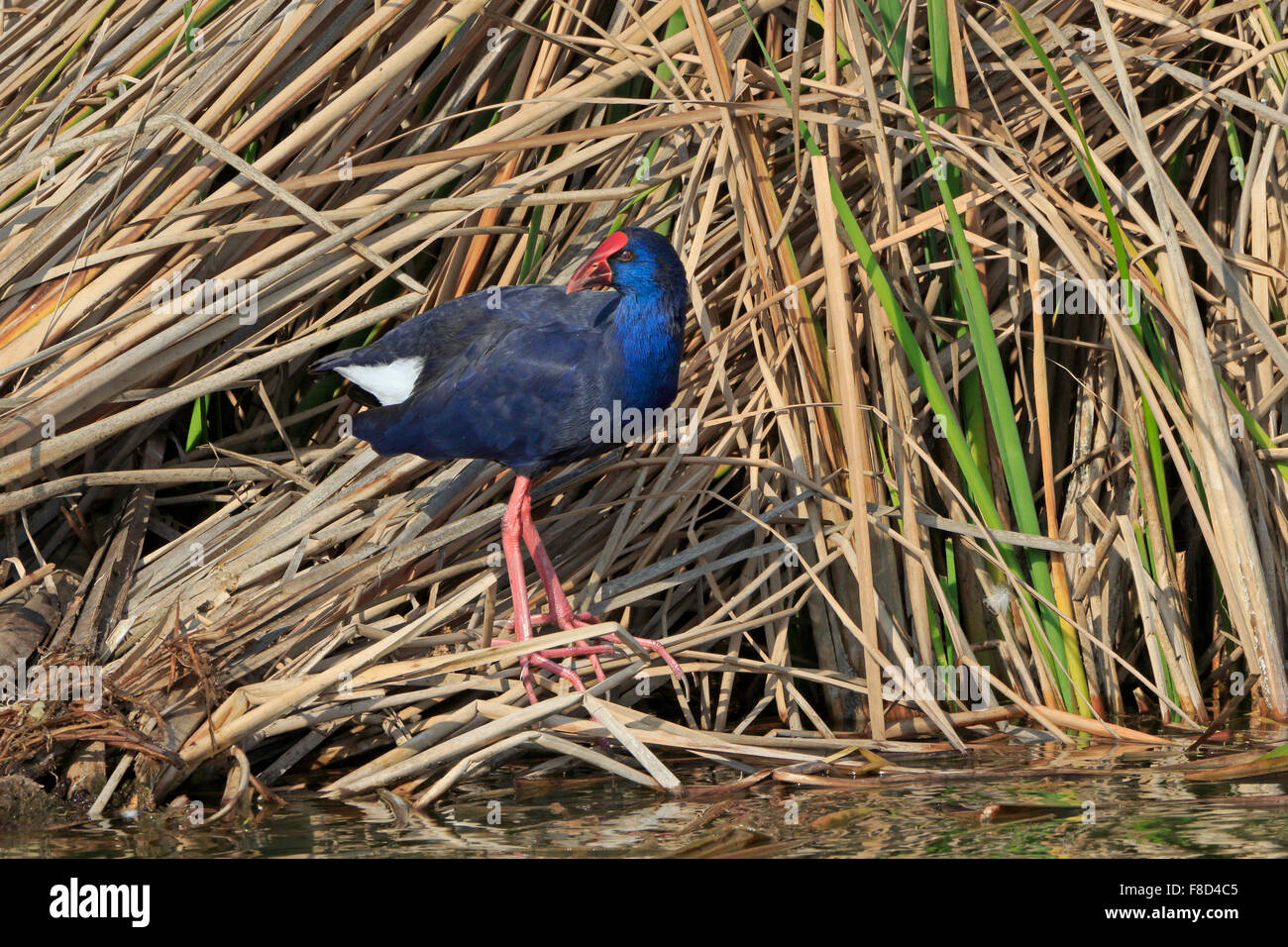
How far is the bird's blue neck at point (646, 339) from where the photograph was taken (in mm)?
2564

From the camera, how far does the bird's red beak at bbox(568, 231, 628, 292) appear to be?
2.55 m

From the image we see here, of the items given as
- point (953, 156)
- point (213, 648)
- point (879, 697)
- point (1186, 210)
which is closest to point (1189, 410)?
point (1186, 210)

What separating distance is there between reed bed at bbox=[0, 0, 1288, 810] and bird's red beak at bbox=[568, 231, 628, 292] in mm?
274

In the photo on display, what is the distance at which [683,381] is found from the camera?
2.95 metres

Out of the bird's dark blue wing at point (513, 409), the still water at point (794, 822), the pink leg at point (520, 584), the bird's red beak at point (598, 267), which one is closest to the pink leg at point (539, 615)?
the pink leg at point (520, 584)

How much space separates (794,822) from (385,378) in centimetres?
121

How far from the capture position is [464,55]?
3025 millimetres

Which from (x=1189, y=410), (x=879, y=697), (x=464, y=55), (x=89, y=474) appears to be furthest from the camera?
(x=464, y=55)

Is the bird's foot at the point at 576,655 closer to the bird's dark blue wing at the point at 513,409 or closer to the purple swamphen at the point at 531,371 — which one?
the purple swamphen at the point at 531,371

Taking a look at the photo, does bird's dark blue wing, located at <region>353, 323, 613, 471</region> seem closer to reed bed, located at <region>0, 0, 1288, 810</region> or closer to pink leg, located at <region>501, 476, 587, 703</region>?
pink leg, located at <region>501, 476, 587, 703</region>

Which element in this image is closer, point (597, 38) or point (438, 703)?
point (438, 703)

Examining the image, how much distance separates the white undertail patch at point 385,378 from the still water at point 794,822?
80cm
